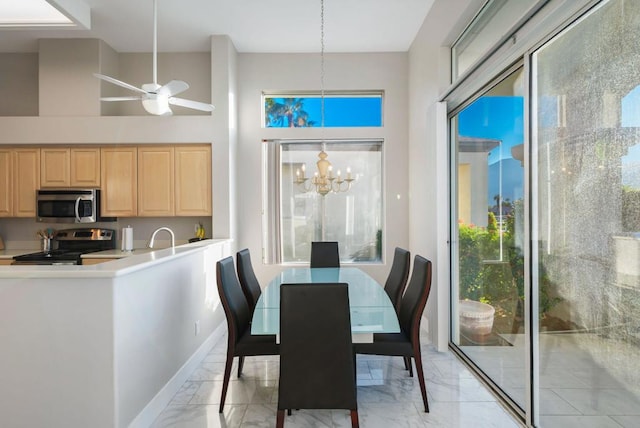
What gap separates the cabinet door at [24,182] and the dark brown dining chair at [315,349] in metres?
4.19

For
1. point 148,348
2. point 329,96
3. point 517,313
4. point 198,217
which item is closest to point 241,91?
point 329,96

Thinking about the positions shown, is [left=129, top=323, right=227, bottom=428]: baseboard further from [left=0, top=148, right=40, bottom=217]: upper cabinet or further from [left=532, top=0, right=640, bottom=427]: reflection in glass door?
[left=0, top=148, right=40, bottom=217]: upper cabinet

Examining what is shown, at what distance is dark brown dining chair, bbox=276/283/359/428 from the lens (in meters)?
1.93

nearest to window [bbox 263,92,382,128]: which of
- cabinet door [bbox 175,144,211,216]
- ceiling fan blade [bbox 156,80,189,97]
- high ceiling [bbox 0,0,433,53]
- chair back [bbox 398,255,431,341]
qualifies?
high ceiling [bbox 0,0,433,53]

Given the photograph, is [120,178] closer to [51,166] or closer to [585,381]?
[51,166]

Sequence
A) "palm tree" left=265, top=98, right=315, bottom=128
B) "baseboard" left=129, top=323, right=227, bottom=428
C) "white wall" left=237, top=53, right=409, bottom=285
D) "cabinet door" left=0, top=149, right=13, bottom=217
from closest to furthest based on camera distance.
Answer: "baseboard" left=129, top=323, right=227, bottom=428 < "cabinet door" left=0, top=149, right=13, bottom=217 < "white wall" left=237, top=53, right=409, bottom=285 < "palm tree" left=265, top=98, right=315, bottom=128

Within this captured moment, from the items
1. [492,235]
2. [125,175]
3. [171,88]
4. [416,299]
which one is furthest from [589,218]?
[125,175]

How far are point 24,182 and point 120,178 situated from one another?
113 cm

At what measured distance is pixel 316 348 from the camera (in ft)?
6.50

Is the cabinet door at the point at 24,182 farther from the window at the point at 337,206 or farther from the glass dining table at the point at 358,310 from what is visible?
the glass dining table at the point at 358,310

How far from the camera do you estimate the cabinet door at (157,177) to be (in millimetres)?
4555

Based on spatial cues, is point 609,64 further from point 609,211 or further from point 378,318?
point 378,318

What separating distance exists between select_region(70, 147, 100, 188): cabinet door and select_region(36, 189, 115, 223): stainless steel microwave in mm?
178

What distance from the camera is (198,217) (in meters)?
4.89
